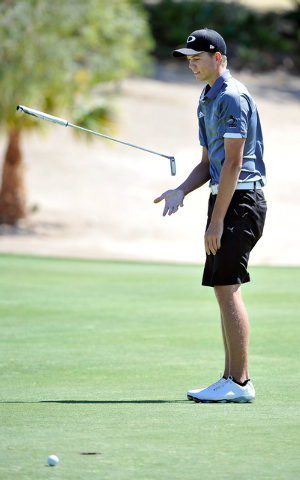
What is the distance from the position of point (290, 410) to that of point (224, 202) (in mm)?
1121

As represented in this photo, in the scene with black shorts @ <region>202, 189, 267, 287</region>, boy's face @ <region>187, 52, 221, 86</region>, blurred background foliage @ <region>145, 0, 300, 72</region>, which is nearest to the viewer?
black shorts @ <region>202, 189, 267, 287</region>

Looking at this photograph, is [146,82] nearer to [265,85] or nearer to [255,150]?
[265,85]

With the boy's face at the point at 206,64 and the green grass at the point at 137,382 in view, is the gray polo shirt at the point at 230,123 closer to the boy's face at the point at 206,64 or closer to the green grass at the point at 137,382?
the boy's face at the point at 206,64

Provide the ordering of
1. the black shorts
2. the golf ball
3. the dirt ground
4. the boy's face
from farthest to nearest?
1. the dirt ground
2. the boy's face
3. the black shorts
4. the golf ball

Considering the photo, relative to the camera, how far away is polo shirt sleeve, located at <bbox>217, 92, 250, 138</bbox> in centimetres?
475

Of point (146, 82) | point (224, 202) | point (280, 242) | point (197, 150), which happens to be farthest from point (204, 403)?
point (146, 82)

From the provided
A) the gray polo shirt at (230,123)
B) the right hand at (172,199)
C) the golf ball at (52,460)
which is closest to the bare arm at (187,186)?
the right hand at (172,199)

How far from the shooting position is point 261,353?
6449 mm

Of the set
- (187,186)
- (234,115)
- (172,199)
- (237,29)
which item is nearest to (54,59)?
(187,186)

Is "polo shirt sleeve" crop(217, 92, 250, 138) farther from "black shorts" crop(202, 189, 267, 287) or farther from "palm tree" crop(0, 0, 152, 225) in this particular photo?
"palm tree" crop(0, 0, 152, 225)

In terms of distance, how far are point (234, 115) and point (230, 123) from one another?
0.05m

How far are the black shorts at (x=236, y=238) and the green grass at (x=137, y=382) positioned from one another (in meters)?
0.69

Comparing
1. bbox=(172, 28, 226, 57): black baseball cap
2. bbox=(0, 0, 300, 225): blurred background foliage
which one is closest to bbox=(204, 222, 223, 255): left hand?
bbox=(172, 28, 226, 57): black baseball cap

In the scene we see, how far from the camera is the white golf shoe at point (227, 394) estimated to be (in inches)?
189
